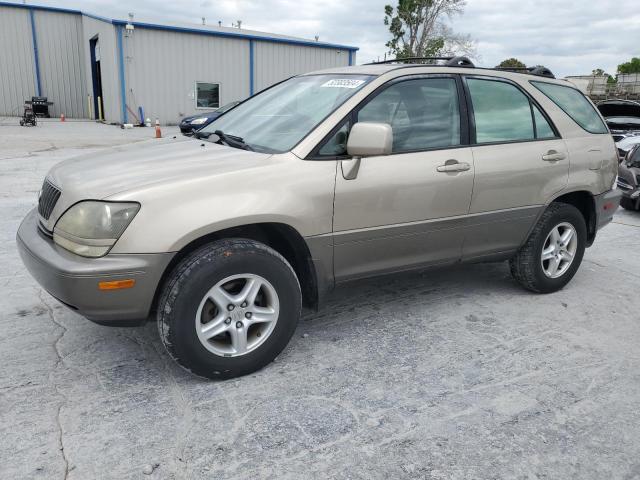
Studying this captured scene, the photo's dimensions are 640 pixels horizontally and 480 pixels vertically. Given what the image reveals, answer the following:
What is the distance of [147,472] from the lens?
7.21ft

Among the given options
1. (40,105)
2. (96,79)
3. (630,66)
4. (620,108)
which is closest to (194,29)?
(96,79)

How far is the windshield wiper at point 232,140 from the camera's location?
10.8 ft

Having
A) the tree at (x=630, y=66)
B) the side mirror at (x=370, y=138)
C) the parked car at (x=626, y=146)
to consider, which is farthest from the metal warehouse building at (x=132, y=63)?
the tree at (x=630, y=66)

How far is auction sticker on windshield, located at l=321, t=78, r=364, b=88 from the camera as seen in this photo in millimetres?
3402

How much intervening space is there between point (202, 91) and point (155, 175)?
21771mm

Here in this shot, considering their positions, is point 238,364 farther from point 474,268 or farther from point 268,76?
point 268,76

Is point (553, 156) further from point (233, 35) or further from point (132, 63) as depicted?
point (233, 35)

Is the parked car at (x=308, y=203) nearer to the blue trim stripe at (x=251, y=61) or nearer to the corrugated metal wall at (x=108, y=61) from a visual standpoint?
the corrugated metal wall at (x=108, y=61)

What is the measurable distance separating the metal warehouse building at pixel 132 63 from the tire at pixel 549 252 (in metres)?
20.2

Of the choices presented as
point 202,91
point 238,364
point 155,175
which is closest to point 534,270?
point 238,364

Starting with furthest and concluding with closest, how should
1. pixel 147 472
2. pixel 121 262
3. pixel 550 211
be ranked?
pixel 550 211, pixel 121 262, pixel 147 472

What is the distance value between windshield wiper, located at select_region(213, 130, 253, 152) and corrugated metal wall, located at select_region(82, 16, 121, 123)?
19.6 m

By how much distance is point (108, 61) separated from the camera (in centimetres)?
2178

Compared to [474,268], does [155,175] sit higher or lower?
higher
